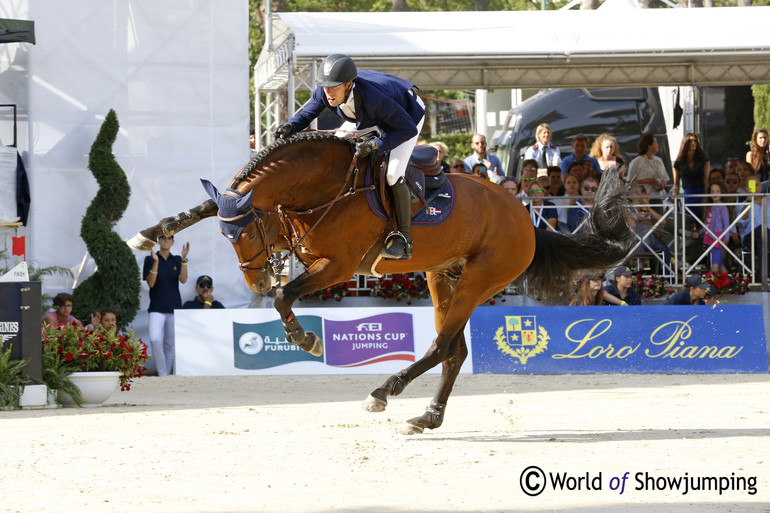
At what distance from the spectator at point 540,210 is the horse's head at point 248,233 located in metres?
7.53

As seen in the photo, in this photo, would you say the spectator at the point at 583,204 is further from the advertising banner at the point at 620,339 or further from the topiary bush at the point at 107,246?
the topiary bush at the point at 107,246

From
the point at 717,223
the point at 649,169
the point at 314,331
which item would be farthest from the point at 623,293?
the point at 314,331

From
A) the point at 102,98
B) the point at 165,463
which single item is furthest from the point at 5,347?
the point at 102,98

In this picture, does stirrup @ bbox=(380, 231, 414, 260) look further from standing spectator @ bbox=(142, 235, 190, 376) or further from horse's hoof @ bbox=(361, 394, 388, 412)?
standing spectator @ bbox=(142, 235, 190, 376)

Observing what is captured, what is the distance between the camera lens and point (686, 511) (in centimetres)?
508

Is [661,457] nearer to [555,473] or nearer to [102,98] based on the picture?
[555,473]

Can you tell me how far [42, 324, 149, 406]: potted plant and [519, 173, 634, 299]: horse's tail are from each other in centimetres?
401

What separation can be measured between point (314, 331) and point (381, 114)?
6.03 metres

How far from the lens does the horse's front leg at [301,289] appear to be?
7184 mm

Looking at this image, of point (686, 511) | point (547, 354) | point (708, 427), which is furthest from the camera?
point (547, 354)

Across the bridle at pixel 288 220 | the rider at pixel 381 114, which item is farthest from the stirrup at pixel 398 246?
the bridle at pixel 288 220

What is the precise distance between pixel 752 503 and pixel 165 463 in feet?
11.0

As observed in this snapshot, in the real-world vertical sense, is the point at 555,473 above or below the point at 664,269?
below

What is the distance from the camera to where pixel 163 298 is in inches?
551
